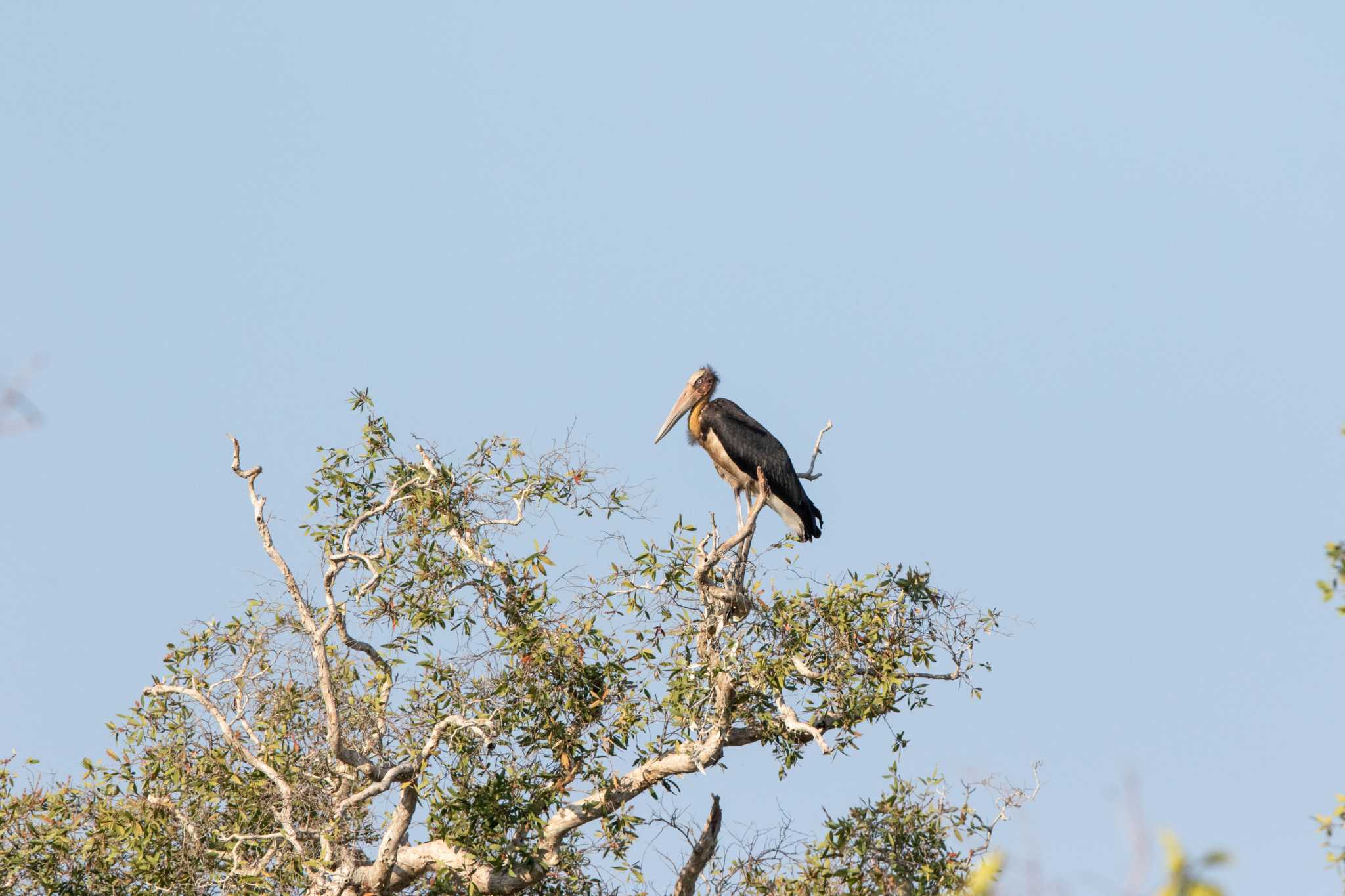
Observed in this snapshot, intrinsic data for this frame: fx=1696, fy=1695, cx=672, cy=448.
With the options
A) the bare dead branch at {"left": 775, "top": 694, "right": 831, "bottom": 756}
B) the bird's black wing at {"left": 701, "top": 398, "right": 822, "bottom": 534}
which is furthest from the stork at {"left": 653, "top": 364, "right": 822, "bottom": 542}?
the bare dead branch at {"left": 775, "top": 694, "right": 831, "bottom": 756}

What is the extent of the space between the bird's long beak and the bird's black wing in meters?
0.99

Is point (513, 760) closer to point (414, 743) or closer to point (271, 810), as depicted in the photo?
point (414, 743)

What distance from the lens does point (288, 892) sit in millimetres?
11969

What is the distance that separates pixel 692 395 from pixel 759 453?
2.12 meters

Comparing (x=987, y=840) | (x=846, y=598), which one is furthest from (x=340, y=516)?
(x=987, y=840)

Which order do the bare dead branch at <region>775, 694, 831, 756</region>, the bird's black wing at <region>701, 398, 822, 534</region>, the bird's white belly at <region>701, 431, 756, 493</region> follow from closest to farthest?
the bare dead branch at <region>775, 694, 831, 756</region> < the bird's black wing at <region>701, 398, 822, 534</region> < the bird's white belly at <region>701, 431, 756, 493</region>

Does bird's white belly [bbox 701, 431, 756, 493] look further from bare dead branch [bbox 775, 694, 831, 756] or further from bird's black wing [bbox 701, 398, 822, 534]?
bare dead branch [bbox 775, 694, 831, 756]

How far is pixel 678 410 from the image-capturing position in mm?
17969

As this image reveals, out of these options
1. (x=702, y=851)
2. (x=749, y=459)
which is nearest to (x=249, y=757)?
(x=702, y=851)

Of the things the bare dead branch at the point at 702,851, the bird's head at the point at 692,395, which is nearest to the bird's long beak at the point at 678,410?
the bird's head at the point at 692,395

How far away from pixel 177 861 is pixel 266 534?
7.83ft

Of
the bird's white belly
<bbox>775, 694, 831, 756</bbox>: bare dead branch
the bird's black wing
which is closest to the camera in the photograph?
<bbox>775, 694, 831, 756</bbox>: bare dead branch

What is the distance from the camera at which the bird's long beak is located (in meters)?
17.9

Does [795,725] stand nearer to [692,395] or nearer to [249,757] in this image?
[249,757]
